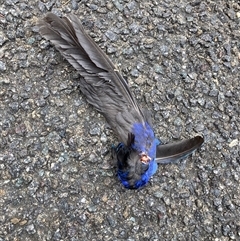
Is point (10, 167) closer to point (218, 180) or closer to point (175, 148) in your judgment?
point (175, 148)

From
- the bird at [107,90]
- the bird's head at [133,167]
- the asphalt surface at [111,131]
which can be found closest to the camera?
the bird's head at [133,167]

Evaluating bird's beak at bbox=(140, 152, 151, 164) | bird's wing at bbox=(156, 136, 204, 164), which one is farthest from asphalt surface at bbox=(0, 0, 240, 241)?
bird's beak at bbox=(140, 152, 151, 164)

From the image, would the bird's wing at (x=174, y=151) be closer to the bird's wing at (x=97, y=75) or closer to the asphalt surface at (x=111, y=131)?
the asphalt surface at (x=111, y=131)

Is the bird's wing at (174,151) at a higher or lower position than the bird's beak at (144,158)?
lower

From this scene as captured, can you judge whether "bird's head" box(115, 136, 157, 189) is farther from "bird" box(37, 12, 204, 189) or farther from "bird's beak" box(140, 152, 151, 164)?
"bird" box(37, 12, 204, 189)

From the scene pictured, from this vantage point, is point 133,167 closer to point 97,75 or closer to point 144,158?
point 144,158

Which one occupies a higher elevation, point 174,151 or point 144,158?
point 144,158

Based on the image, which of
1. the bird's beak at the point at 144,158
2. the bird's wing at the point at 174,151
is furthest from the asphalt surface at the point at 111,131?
the bird's beak at the point at 144,158

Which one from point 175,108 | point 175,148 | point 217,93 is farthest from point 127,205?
point 217,93

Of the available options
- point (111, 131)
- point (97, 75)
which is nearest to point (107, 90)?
point (97, 75)
